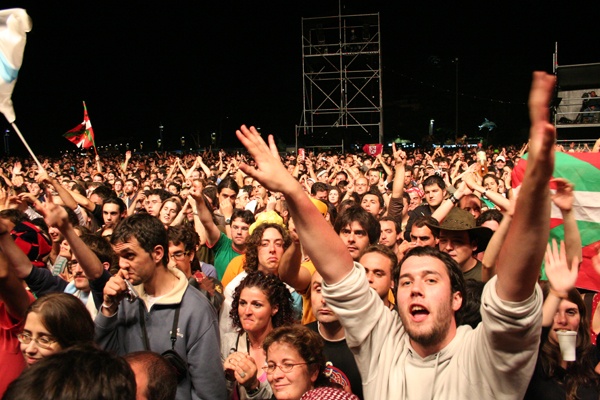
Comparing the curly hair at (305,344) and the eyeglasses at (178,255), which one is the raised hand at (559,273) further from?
the eyeglasses at (178,255)

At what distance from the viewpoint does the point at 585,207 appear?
470 centimetres

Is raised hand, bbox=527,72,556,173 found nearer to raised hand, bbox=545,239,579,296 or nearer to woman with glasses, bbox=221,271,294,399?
raised hand, bbox=545,239,579,296

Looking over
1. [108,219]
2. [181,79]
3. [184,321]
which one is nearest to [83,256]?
[184,321]

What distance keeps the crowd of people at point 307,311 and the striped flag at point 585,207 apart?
1.70 ft

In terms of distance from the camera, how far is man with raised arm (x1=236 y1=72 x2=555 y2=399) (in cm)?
180

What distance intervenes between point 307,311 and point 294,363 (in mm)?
1410

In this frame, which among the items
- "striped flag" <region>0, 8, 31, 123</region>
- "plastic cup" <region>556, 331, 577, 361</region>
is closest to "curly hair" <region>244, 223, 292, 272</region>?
"plastic cup" <region>556, 331, 577, 361</region>

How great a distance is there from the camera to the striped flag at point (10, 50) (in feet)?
16.8

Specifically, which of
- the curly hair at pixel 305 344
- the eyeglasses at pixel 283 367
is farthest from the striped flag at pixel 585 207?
the eyeglasses at pixel 283 367

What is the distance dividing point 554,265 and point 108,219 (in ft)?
18.0

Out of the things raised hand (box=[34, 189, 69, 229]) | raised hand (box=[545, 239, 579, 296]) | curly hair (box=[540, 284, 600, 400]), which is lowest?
curly hair (box=[540, 284, 600, 400])

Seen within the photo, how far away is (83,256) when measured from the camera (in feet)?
10.6

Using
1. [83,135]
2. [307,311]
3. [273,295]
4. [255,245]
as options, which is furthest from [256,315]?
[83,135]

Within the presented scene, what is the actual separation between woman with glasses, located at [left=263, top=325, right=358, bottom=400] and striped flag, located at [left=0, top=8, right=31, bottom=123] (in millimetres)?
3468
